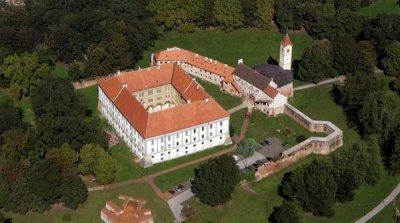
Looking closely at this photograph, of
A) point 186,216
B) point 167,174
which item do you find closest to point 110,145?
point 167,174

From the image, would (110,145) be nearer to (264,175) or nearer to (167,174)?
(167,174)

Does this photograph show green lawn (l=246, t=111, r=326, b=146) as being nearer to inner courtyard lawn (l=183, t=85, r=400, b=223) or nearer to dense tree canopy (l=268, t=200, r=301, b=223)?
inner courtyard lawn (l=183, t=85, r=400, b=223)

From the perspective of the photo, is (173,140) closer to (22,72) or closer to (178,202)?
(178,202)

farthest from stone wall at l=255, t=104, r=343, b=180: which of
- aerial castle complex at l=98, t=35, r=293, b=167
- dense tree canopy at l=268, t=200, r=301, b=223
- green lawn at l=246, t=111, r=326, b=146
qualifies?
dense tree canopy at l=268, t=200, r=301, b=223

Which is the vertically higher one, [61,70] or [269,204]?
[61,70]

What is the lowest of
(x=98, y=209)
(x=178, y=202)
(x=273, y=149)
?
(x=178, y=202)

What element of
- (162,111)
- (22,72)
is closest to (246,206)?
(162,111)
